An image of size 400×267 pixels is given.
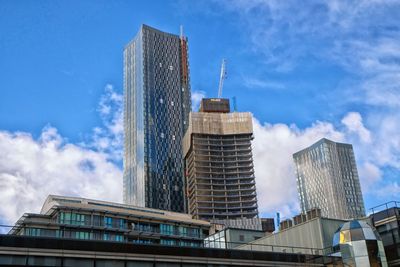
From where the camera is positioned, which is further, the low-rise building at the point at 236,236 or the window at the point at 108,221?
the window at the point at 108,221

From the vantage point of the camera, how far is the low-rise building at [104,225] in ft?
377

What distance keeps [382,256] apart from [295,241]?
622 inches

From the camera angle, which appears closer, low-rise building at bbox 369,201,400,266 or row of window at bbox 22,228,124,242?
low-rise building at bbox 369,201,400,266

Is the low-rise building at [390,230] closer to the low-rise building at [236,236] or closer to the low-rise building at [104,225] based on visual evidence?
the low-rise building at [236,236]

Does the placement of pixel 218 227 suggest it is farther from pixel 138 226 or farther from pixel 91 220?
pixel 91 220

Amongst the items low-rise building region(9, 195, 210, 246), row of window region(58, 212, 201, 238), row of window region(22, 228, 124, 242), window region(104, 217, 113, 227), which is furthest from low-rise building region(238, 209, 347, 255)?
window region(104, 217, 113, 227)

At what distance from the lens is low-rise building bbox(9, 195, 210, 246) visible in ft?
377

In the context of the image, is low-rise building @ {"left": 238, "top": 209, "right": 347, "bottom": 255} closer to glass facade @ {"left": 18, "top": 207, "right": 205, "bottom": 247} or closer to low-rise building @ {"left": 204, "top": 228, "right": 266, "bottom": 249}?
low-rise building @ {"left": 204, "top": 228, "right": 266, "bottom": 249}

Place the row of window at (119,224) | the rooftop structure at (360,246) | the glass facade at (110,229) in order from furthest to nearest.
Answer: the row of window at (119,224) → the glass facade at (110,229) → the rooftop structure at (360,246)

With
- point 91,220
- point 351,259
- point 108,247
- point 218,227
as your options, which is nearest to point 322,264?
point 351,259

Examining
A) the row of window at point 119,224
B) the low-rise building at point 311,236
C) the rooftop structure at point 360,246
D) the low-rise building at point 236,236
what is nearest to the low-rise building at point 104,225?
the row of window at point 119,224

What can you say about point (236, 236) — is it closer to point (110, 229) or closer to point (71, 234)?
point (71, 234)

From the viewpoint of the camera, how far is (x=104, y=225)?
124 metres

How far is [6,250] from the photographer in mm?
38281
